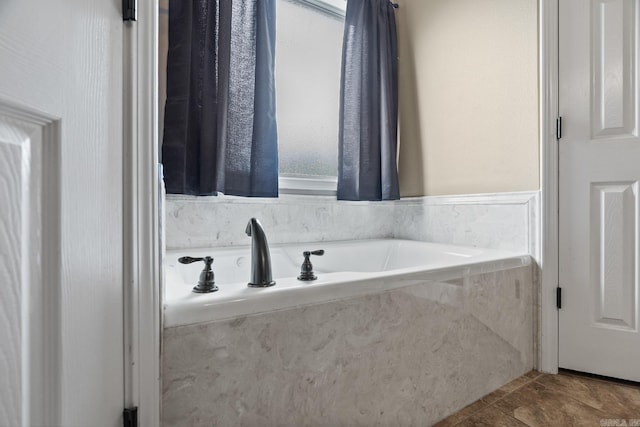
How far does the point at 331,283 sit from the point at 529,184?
50.6 inches

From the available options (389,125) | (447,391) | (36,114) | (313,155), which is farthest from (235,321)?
(389,125)

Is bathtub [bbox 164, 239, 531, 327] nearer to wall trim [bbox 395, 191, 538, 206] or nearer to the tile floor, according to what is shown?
wall trim [bbox 395, 191, 538, 206]

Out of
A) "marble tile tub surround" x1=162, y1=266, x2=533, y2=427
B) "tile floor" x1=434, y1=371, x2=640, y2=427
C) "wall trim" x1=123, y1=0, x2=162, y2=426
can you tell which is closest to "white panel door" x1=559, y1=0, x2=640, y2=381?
"tile floor" x1=434, y1=371, x2=640, y2=427

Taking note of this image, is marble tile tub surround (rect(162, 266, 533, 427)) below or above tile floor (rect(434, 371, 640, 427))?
above

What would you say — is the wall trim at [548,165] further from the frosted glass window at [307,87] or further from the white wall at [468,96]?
the frosted glass window at [307,87]

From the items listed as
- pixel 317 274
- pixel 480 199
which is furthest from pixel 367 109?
pixel 317 274

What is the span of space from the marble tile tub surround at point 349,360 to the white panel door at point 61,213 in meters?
0.16

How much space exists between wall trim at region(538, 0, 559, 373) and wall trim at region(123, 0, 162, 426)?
1.65 metres

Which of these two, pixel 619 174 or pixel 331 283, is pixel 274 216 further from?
pixel 619 174

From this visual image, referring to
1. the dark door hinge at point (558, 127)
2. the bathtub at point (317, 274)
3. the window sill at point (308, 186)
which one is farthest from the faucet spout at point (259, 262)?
the dark door hinge at point (558, 127)

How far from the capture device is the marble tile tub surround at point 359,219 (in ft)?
5.55

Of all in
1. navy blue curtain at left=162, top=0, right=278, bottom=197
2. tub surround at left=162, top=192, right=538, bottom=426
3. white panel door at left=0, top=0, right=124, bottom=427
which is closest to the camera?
white panel door at left=0, top=0, right=124, bottom=427

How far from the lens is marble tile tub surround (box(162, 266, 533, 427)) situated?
759 mm

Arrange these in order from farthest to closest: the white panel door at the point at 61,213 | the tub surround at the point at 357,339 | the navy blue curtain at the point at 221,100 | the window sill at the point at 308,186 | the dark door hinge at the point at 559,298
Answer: the window sill at the point at 308,186 → the dark door hinge at the point at 559,298 → the navy blue curtain at the point at 221,100 → the tub surround at the point at 357,339 → the white panel door at the point at 61,213
